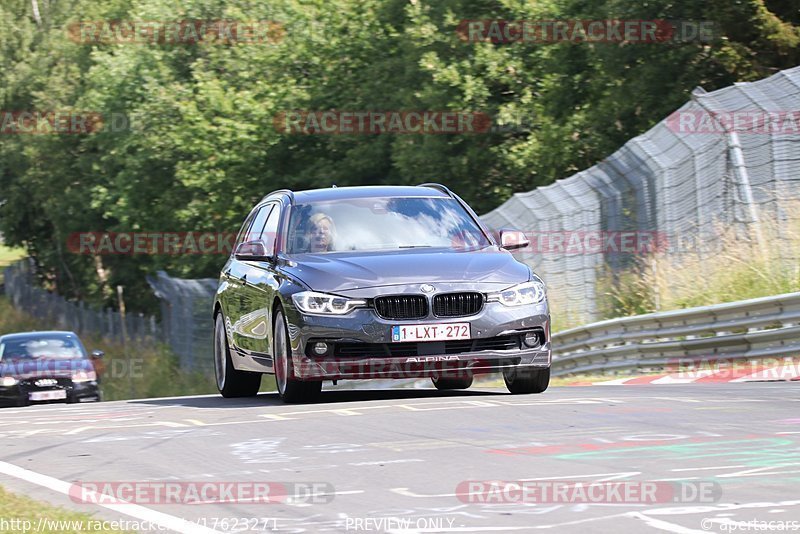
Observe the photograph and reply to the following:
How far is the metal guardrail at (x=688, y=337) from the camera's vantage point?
576 inches

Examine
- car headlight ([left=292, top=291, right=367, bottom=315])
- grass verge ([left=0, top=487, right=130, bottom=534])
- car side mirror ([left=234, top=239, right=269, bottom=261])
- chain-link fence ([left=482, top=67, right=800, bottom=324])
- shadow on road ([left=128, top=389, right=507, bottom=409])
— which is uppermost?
chain-link fence ([left=482, top=67, right=800, bottom=324])

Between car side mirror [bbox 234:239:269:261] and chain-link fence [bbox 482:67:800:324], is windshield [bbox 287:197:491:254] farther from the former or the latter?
chain-link fence [bbox 482:67:800:324]

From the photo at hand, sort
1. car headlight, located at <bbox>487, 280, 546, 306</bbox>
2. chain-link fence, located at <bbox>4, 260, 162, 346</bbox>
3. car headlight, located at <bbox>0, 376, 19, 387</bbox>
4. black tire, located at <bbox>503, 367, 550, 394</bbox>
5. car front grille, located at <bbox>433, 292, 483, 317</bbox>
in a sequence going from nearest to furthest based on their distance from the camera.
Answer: car front grille, located at <bbox>433, 292, 483, 317</bbox> < car headlight, located at <bbox>487, 280, 546, 306</bbox> < black tire, located at <bbox>503, 367, 550, 394</bbox> < car headlight, located at <bbox>0, 376, 19, 387</bbox> < chain-link fence, located at <bbox>4, 260, 162, 346</bbox>

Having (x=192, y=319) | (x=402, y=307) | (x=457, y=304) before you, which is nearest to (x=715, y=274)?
(x=457, y=304)

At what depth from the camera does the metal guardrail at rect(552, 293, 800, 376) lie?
48.0 feet

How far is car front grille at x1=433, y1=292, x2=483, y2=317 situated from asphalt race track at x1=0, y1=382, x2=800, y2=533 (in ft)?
2.13

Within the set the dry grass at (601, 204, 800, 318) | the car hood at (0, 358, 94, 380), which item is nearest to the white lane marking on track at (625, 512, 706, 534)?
the dry grass at (601, 204, 800, 318)

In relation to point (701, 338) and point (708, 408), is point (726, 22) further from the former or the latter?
point (708, 408)

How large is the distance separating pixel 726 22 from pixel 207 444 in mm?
22087

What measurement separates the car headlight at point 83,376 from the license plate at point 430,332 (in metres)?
Answer: 13.2

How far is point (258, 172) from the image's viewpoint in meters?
48.5

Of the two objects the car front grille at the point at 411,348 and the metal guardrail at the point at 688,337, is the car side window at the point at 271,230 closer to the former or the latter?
the car front grille at the point at 411,348

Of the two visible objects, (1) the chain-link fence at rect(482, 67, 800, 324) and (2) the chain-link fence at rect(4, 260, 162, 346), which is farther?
(2) the chain-link fence at rect(4, 260, 162, 346)

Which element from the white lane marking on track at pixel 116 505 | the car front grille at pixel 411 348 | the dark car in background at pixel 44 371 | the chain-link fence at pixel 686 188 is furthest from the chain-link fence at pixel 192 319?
the white lane marking on track at pixel 116 505
